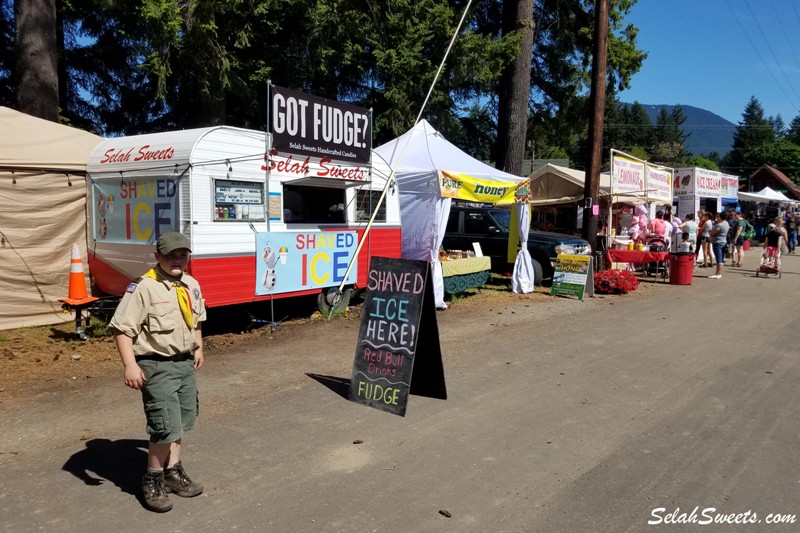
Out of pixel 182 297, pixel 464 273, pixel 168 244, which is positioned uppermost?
pixel 168 244

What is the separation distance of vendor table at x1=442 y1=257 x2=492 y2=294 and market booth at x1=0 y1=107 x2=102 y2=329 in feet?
20.7

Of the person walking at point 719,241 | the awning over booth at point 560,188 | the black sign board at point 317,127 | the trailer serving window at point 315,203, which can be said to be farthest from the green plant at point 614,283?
the trailer serving window at point 315,203

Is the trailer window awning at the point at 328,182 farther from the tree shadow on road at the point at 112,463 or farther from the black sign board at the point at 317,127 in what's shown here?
the tree shadow on road at the point at 112,463

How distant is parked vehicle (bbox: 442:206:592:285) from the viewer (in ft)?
48.6

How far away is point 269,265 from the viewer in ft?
29.3

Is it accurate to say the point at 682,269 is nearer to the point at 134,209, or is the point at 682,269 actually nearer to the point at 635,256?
the point at 635,256

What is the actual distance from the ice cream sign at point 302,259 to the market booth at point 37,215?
116 inches

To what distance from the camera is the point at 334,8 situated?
53.4 ft

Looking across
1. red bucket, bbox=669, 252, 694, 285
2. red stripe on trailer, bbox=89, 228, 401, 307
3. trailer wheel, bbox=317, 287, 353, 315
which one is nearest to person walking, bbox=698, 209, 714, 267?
red bucket, bbox=669, 252, 694, 285

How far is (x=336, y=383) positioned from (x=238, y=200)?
329cm

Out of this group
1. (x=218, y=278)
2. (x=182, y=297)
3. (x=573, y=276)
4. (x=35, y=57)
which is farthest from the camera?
(x=573, y=276)

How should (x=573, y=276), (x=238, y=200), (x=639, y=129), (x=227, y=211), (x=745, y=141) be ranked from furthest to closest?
(x=745, y=141) → (x=639, y=129) → (x=573, y=276) → (x=238, y=200) → (x=227, y=211)

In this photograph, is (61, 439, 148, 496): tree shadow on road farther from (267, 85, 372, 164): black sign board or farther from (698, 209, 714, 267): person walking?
(698, 209, 714, 267): person walking

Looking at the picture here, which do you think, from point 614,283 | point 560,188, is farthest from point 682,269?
point 560,188
